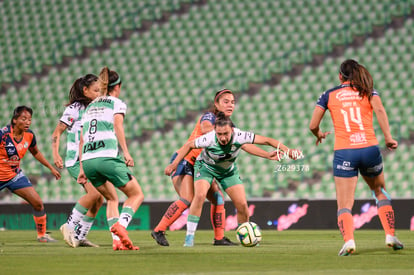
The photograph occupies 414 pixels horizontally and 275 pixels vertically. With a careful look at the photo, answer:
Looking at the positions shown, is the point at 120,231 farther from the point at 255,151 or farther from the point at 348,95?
the point at 348,95

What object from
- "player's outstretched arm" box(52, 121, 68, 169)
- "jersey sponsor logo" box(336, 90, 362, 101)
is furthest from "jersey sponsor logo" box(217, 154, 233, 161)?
"player's outstretched arm" box(52, 121, 68, 169)

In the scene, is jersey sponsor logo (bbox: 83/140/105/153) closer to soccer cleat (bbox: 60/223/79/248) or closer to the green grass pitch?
the green grass pitch

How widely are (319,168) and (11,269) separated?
11.4 m

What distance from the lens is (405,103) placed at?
59.1 ft

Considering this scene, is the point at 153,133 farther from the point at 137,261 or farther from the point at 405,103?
the point at 137,261

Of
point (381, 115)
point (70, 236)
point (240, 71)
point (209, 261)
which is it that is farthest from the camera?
point (240, 71)

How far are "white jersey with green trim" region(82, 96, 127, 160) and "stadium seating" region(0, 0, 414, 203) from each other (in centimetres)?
887

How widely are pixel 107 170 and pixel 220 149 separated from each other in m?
1.57

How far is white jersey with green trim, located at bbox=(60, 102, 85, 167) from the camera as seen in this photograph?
32.3ft


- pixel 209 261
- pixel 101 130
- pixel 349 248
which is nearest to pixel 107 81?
pixel 101 130

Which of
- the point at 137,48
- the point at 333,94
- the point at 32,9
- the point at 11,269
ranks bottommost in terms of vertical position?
the point at 11,269

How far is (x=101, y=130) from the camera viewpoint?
26.6ft

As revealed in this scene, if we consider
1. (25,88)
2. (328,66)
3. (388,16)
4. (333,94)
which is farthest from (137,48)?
(333,94)

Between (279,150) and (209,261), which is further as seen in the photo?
(279,150)
